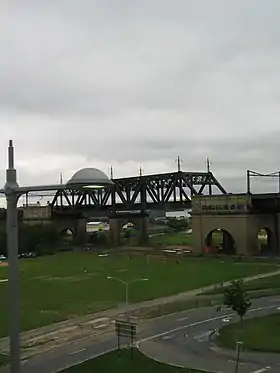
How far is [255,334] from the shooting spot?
102 feet

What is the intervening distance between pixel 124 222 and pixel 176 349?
8581 cm

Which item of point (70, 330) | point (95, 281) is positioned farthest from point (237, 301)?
point (95, 281)

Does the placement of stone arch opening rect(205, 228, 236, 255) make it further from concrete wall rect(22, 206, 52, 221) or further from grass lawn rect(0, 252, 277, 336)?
concrete wall rect(22, 206, 52, 221)

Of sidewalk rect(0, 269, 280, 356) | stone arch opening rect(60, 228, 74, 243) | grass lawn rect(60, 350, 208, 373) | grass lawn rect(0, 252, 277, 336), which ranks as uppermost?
stone arch opening rect(60, 228, 74, 243)

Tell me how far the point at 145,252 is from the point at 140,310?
159 feet

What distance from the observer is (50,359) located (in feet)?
90.3

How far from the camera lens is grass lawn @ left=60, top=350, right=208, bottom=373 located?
24953 millimetres

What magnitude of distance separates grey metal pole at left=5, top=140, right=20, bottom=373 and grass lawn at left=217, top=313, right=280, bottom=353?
2194 centimetres

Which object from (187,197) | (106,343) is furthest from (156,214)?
(106,343)

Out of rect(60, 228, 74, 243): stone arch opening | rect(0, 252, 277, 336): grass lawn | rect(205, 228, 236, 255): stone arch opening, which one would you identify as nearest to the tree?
rect(0, 252, 277, 336): grass lawn

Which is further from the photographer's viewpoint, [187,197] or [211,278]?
[187,197]

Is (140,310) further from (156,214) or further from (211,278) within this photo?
(156,214)

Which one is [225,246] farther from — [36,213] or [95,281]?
[36,213]

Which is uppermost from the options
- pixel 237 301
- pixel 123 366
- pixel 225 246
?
pixel 225 246
